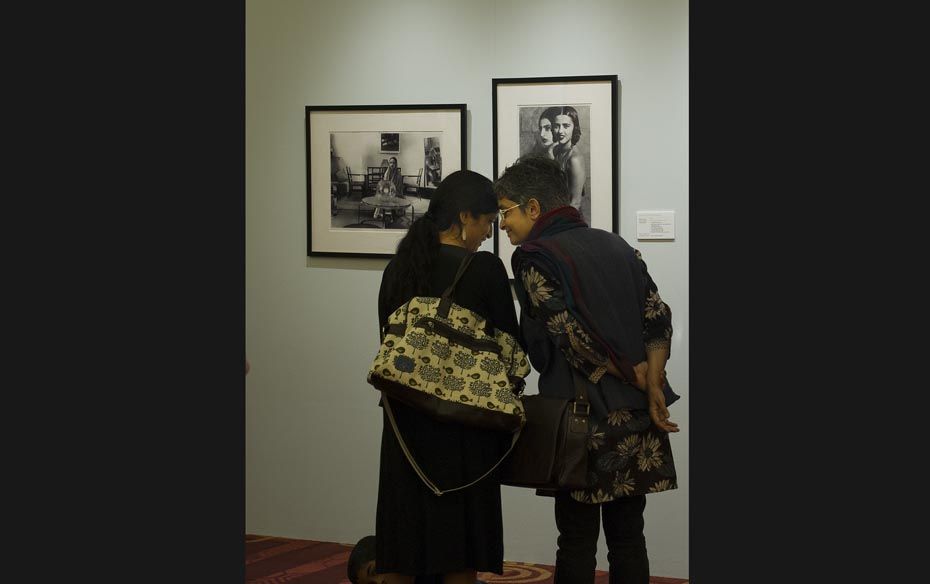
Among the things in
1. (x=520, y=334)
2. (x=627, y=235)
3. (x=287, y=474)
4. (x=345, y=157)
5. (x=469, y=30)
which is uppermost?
(x=469, y=30)

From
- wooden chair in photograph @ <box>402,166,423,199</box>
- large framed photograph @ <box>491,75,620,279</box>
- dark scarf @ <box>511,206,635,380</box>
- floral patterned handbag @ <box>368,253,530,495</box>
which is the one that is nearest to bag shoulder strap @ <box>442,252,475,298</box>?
floral patterned handbag @ <box>368,253,530,495</box>

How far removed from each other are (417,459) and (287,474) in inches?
107

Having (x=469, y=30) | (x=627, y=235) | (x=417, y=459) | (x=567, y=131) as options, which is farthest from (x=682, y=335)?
(x=417, y=459)

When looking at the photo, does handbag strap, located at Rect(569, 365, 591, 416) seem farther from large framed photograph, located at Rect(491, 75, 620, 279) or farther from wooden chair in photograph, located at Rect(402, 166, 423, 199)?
wooden chair in photograph, located at Rect(402, 166, 423, 199)

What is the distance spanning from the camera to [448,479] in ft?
10.7

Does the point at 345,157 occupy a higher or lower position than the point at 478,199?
higher

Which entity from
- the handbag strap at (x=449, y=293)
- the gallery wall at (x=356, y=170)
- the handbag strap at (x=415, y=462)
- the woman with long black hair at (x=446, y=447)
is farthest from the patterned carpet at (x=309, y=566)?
the handbag strap at (x=449, y=293)

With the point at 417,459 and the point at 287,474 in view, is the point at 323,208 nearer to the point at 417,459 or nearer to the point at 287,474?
the point at 287,474

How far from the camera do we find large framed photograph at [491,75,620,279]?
5129mm

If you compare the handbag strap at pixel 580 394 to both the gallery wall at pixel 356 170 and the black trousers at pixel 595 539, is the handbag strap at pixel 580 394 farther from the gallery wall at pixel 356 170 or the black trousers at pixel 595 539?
the gallery wall at pixel 356 170

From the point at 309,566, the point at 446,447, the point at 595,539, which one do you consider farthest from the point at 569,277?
the point at 309,566

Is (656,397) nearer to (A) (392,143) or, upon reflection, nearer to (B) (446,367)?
(B) (446,367)

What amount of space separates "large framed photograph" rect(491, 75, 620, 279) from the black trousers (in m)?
2.05

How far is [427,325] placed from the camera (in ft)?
10.4
